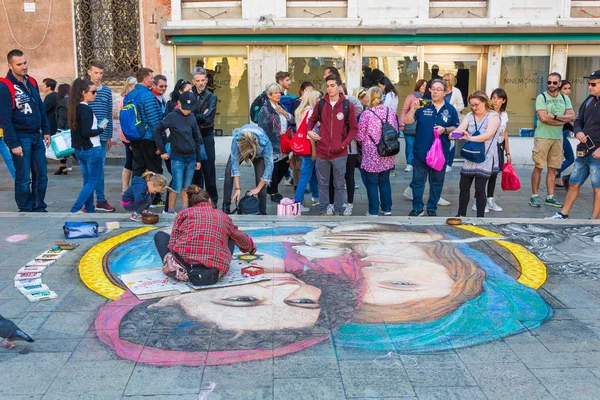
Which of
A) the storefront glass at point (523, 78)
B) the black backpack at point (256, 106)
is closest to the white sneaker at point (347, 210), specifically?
the black backpack at point (256, 106)

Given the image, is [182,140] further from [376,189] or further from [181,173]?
[376,189]

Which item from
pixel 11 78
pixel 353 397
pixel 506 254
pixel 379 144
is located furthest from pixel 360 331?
pixel 11 78

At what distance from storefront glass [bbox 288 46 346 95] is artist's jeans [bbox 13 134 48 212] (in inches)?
237

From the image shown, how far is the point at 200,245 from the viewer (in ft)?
17.2

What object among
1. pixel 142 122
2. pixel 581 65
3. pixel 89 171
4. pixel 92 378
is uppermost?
pixel 581 65

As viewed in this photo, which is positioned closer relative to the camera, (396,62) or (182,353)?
(182,353)

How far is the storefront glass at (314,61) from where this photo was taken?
42.9 ft

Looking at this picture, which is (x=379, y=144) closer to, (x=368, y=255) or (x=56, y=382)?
(x=368, y=255)

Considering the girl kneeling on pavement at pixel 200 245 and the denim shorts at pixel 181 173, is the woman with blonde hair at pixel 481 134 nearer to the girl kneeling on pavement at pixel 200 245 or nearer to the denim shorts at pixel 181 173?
the denim shorts at pixel 181 173

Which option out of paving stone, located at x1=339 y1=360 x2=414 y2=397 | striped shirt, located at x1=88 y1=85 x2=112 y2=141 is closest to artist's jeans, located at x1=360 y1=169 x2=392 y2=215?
striped shirt, located at x1=88 y1=85 x2=112 y2=141

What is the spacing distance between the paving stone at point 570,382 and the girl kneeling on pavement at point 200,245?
250 centimetres

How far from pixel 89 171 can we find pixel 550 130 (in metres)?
6.17

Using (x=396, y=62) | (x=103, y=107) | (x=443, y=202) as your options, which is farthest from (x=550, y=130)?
(x=103, y=107)

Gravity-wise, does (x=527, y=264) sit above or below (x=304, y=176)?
below
